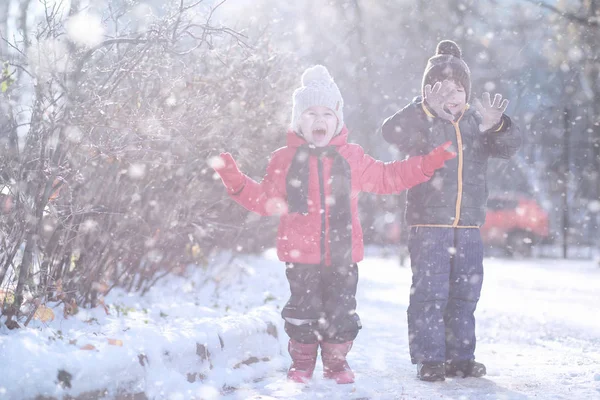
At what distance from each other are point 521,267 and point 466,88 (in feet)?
42.8

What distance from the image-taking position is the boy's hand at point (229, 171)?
412 centimetres

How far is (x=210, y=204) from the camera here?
269 inches

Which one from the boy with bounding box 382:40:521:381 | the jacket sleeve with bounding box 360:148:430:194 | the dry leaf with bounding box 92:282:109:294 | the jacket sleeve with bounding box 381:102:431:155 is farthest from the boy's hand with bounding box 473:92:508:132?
the dry leaf with bounding box 92:282:109:294

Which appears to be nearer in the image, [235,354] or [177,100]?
[235,354]

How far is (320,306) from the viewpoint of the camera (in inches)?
167

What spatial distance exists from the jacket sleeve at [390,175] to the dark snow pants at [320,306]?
53 cm

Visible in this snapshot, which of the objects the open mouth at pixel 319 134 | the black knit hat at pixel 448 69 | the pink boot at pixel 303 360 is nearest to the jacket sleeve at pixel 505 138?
the black knit hat at pixel 448 69

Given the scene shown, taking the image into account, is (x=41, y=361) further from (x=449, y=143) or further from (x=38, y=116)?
(x=449, y=143)

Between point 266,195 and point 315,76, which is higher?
point 315,76

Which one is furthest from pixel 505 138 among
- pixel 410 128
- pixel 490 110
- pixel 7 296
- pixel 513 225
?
pixel 513 225

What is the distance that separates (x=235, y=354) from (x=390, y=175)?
150 cm

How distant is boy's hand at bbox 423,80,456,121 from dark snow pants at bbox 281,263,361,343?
1146mm

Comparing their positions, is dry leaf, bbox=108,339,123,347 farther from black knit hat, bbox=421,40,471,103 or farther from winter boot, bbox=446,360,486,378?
black knit hat, bbox=421,40,471,103

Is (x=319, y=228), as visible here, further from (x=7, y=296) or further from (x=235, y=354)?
(x=7, y=296)
